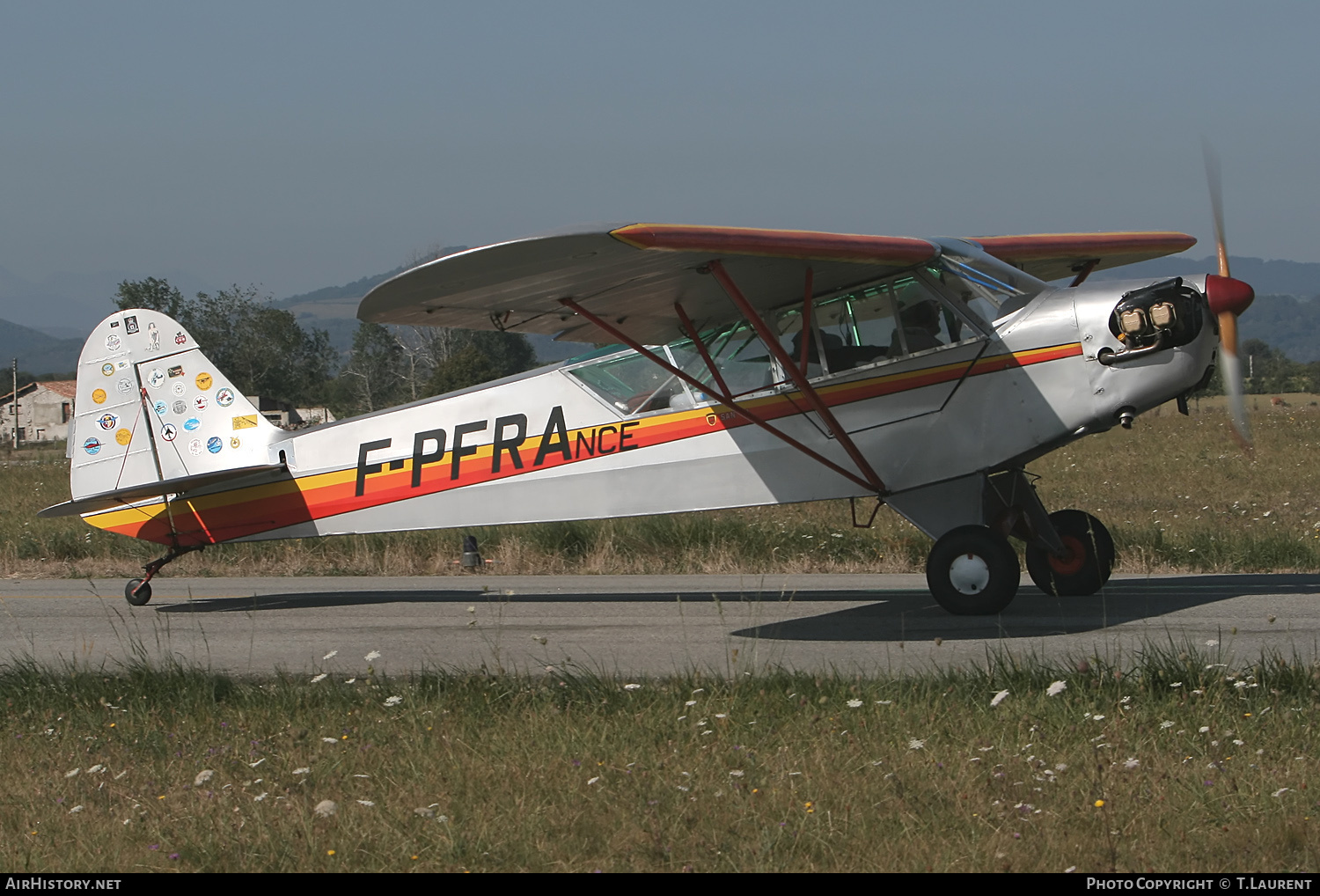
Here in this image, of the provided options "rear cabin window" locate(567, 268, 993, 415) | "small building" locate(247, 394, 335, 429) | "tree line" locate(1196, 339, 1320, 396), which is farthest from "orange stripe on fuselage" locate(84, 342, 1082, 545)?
"small building" locate(247, 394, 335, 429)

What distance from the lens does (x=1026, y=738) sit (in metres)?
4.79

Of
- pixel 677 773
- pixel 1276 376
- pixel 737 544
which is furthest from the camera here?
pixel 1276 376

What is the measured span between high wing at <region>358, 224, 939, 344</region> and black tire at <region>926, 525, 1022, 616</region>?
77.7 inches

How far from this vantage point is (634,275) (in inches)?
320

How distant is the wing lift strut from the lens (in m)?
8.18

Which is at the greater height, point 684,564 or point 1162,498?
point 684,564

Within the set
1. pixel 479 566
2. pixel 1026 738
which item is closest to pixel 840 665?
pixel 1026 738

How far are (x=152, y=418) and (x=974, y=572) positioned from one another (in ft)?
23.5

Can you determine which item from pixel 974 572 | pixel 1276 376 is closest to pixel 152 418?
pixel 974 572

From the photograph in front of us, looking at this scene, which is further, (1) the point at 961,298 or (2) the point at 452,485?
(2) the point at 452,485

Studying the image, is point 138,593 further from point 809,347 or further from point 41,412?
point 41,412

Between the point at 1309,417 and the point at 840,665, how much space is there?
36.4 m

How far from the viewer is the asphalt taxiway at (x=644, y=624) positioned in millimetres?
7102
